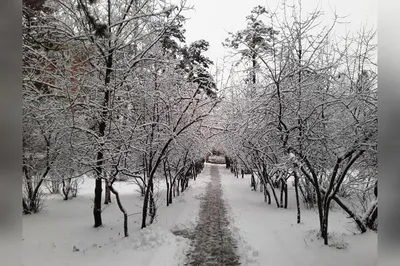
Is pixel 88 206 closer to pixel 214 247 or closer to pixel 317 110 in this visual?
pixel 214 247

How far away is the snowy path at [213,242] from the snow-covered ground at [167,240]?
0.15m

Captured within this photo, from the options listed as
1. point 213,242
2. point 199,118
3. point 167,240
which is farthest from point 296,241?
point 199,118

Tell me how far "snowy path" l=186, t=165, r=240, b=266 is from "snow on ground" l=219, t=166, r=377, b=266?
163mm

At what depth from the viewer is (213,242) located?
4.91 metres

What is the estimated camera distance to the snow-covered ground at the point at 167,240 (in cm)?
381

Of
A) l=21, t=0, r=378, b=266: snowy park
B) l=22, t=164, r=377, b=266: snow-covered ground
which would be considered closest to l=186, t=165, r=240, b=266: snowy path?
l=21, t=0, r=378, b=266: snowy park

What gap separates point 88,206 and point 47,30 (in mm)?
4374

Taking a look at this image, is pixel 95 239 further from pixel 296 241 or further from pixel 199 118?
pixel 296 241

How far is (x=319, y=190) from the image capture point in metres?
4.46

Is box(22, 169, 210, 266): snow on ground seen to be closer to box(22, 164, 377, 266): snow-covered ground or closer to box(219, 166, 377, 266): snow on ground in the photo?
box(22, 164, 377, 266): snow-covered ground

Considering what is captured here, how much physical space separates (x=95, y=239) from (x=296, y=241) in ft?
10.3

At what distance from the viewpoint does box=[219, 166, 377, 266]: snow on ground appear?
370 cm
